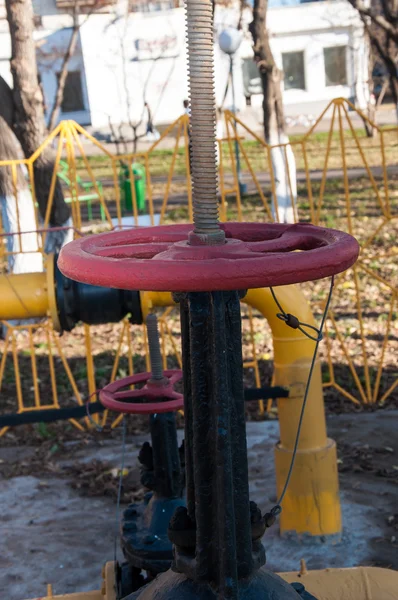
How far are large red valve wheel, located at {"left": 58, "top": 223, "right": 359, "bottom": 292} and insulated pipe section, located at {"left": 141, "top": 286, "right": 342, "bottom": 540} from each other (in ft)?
6.13

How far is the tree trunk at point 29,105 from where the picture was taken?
741cm

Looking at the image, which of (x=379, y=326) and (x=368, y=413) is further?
(x=379, y=326)

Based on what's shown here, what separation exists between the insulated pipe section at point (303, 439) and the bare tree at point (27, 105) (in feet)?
13.2

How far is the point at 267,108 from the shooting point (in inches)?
472

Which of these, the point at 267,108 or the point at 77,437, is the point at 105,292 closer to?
the point at 77,437

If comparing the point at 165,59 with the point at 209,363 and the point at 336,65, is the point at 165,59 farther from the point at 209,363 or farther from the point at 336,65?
the point at 209,363

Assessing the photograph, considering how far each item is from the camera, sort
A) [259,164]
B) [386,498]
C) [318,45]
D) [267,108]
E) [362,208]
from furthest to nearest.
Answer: [318,45], [259,164], [362,208], [267,108], [386,498]

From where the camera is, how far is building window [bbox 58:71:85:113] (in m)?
32.8

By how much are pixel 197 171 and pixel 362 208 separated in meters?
11.9

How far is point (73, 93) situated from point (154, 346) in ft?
105

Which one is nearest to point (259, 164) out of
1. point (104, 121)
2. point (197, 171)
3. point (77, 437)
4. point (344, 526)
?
point (104, 121)

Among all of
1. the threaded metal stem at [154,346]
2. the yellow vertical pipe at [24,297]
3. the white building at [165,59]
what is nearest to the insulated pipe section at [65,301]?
the yellow vertical pipe at [24,297]

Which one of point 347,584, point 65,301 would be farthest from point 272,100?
point 347,584

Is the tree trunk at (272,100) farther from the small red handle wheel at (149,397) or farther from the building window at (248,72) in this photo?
the building window at (248,72)
